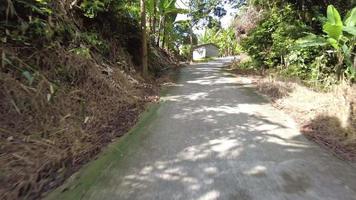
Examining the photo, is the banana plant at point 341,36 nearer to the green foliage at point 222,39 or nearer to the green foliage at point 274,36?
the green foliage at point 274,36

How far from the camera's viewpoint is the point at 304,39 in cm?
845

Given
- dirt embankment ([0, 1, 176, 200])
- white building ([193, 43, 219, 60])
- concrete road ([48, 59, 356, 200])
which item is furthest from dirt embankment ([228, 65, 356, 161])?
white building ([193, 43, 219, 60])

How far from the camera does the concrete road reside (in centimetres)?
344

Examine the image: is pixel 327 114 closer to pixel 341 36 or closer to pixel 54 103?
pixel 341 36

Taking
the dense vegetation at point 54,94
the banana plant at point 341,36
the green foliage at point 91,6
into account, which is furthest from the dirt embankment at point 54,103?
the banana plant at point 341,36

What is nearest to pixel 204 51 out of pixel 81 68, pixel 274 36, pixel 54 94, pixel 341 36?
pixel 274 36

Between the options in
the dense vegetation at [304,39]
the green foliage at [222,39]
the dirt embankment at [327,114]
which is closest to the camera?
the dirt embankment at [327,114]

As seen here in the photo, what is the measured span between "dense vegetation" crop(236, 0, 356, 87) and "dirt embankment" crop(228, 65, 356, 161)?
1.06 metres

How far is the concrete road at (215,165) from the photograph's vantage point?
344cm

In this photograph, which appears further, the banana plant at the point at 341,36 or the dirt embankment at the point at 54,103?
the banana plant at the point at 341,36

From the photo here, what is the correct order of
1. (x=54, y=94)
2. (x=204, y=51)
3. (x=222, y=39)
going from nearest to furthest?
(x=54, y=94), (x=204, y=51), (x=222, y=39)

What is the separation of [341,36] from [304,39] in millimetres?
1057

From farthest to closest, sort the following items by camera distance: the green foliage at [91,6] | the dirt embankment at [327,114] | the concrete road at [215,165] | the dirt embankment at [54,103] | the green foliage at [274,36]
Answer: the green foliage at [274,36] → the green foliage at [91,6] → the dirt embankment at [327,114] → the dirt embankment at [54,103] → the concrete road at [215,165]

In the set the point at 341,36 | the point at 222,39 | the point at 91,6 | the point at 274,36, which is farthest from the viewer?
the point at 222,39
